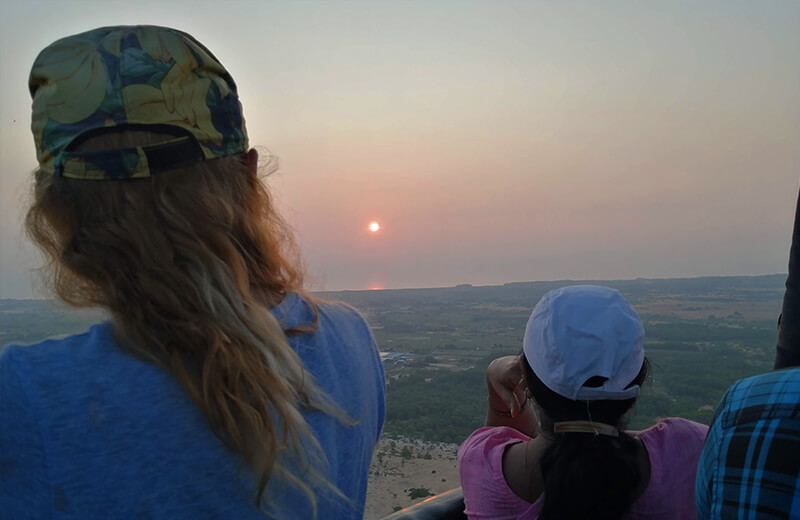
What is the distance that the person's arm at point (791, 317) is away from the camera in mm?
1409

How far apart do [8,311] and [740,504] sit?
87.1 inches

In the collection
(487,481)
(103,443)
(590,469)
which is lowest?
(487,481)

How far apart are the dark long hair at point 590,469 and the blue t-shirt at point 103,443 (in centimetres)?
86

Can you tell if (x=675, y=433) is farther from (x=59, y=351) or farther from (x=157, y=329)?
(x=59, y=351)

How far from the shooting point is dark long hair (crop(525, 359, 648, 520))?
56.0 inches

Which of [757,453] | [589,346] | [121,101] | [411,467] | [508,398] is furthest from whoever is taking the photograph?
[411,467]

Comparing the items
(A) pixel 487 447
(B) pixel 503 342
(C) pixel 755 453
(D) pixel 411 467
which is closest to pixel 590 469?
(A) pixel 487 447

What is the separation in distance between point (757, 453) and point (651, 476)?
1014mm

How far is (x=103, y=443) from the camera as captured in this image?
2.48 ft

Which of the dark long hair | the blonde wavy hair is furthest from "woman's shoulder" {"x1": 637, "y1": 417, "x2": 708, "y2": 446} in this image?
the blonde wavy hair

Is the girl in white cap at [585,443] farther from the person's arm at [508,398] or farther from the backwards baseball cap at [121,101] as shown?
the backwards baseball cap at [121,101]

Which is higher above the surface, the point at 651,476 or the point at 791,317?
the point at 791,317

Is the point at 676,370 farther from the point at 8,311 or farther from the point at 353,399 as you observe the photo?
the point at 8,311

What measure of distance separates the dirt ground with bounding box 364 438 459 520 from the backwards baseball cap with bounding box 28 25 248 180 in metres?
2.15
